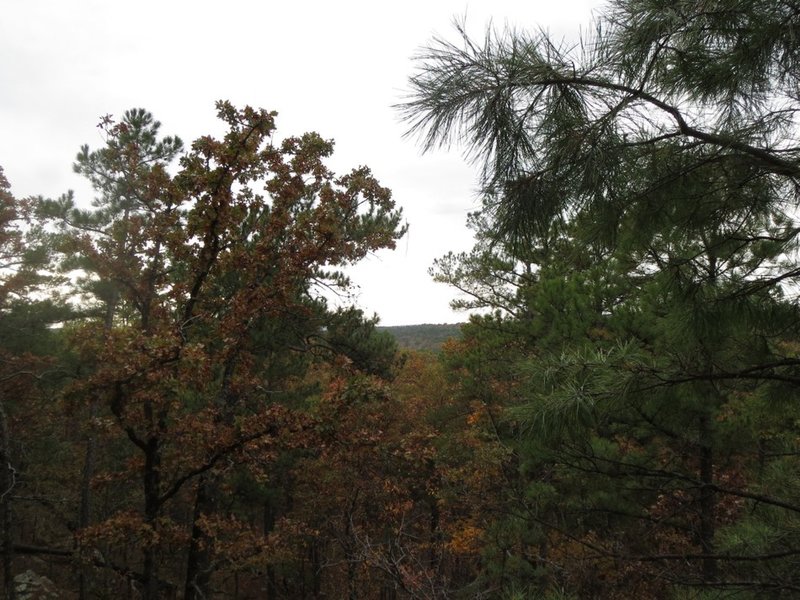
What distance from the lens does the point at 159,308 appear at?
5855 millimetres

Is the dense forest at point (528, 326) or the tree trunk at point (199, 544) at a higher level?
the dense forest at point (528, 326)

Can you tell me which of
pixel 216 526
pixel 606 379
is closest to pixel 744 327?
pixel 606 379

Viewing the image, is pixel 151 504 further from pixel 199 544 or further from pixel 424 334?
pixel 424 334

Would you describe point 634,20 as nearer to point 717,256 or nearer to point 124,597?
point 717,256

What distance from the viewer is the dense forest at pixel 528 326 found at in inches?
100.0

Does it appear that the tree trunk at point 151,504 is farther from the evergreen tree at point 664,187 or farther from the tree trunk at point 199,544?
the evergreen tree at point 664,187

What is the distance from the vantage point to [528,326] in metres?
9.70

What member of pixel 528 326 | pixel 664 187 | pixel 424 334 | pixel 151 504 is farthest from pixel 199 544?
pixel 424 334

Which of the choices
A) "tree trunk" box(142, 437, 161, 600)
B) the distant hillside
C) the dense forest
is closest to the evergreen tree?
the dense forest

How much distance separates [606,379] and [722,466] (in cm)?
695

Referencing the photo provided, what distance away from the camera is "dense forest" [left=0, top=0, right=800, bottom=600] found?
254 centimetres

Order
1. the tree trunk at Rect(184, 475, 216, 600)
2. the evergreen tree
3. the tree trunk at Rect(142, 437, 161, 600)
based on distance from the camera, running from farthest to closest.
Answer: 1. the tree trunk at Rect(184, 475, 216, 600)
2. the tree trunk at Rect(142, 437, 161, 600)
3. the evergreen tree

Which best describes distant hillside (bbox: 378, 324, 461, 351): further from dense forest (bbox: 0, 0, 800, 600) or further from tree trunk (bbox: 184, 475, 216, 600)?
tree trunk (bbox: 184, 475, 216, 600)

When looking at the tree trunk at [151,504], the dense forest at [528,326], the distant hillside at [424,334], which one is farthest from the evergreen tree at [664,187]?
the distant hillside at [424,334]
